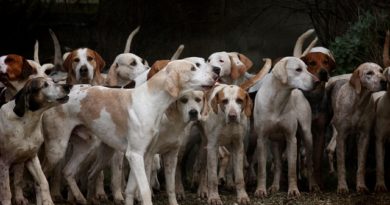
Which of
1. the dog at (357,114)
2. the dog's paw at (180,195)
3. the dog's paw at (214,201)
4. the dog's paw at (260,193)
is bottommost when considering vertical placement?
the dog's paw at (180,195)

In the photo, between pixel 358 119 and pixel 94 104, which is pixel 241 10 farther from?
pixel 94 104

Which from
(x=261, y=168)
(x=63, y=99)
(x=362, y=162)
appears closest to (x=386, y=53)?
(x=362, y=162)

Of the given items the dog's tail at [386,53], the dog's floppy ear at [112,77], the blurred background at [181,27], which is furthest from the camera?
the blurred background at [181,27]

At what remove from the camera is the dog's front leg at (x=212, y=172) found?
982cm

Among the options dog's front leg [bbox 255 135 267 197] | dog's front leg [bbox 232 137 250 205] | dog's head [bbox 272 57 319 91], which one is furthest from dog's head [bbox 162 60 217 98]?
dog's front leg [bbox 255 135 267 197]

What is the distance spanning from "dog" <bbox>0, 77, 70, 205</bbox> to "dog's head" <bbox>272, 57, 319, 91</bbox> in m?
2.37

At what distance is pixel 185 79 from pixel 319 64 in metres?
2.41

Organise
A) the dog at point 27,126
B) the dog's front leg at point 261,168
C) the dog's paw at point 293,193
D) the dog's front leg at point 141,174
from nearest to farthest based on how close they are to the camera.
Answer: the dog's front leg at point 141,174 → the dog at point 27,126 → the dog's paw at point 293,193 → the dog's front leg at point 261,168

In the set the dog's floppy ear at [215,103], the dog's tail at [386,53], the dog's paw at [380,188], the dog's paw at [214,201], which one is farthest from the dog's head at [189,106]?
the dog's tail at [386,53]

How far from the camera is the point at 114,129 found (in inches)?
356

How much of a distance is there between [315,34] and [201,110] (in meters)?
4.58

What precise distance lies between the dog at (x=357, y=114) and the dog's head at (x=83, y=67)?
8.09 ft

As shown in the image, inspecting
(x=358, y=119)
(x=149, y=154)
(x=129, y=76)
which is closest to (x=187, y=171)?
(x=129, y=76)

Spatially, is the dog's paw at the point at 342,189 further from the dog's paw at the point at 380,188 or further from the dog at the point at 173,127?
the dog at the point at 173,127
